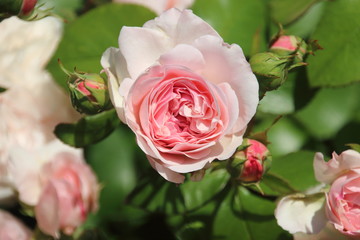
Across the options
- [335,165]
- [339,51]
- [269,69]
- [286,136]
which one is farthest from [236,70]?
[286,136]

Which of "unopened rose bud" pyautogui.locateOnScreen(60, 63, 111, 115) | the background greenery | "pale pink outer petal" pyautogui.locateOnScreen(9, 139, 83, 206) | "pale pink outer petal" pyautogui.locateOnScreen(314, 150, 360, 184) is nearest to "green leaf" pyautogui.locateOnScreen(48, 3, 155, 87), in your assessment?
the background greenery

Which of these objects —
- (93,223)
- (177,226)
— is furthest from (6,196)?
(177,226)

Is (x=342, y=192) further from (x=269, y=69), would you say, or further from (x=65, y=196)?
(x=65, y=196)

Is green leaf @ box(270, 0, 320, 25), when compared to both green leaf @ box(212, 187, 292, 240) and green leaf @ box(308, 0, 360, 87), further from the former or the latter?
green leaf @ box(212, 187, 292, 240)

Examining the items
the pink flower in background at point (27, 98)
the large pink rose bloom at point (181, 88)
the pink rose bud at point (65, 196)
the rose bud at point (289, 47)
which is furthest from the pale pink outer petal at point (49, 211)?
the rose bud at point (289, 47)

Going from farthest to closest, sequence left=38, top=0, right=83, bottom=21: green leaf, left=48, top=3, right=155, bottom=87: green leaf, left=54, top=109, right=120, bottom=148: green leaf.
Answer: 1. left=38, top=0, right=83, bottom=21: green leaf
2. left=48, top=3, right=155, bottom=87: green leaf
3. left=54, top=109, right=120, bottom=148: green leaf

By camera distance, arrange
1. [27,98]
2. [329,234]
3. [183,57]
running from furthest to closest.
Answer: [27,98], [329,234], [183,57]
